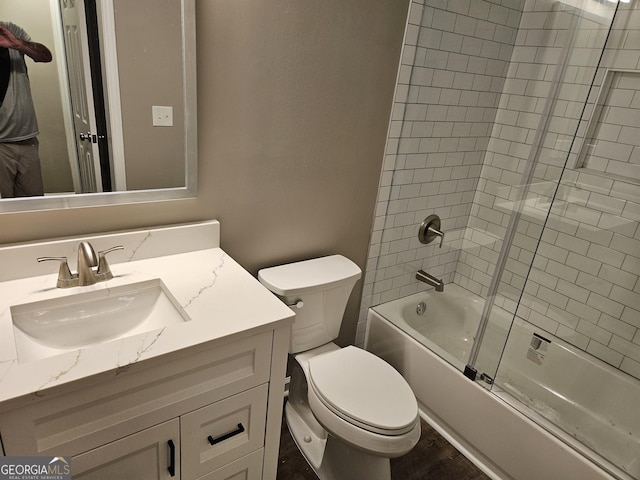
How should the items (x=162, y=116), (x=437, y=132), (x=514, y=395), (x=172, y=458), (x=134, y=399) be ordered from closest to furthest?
(x=134, y=399), (x=172, y=458), (x=162, y=116), (x=514, y=395), (x=437, y=132)

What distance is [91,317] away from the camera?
1.19m

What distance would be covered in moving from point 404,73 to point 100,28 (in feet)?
3.92

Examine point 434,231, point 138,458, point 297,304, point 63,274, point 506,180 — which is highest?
point 506,180

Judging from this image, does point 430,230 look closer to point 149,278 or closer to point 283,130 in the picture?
point 283,130

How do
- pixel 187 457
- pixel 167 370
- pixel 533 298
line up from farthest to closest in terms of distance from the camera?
pixel 533 298 → pixel 187 457 → pixel 167 370

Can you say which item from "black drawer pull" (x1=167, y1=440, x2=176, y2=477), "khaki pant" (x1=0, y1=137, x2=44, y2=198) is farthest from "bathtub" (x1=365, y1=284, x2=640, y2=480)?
"khaki pant" (x1=0, y1=137, x2=44, y2=198)

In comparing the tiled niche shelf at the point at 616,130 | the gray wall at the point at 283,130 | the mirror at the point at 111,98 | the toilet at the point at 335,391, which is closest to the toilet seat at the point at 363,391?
the toilet at the point at 335,391

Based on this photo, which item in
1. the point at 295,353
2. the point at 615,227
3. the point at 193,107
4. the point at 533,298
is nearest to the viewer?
the point at 193,107

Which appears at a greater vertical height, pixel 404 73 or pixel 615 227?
pixel 404 73

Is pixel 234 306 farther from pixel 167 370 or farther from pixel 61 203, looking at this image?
pixel 61 203

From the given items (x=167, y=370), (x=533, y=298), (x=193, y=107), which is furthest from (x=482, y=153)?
(x=167, y=370)

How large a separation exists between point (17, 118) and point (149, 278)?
555mm

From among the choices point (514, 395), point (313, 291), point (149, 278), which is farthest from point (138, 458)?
point (514, 395)

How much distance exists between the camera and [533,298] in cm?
221
